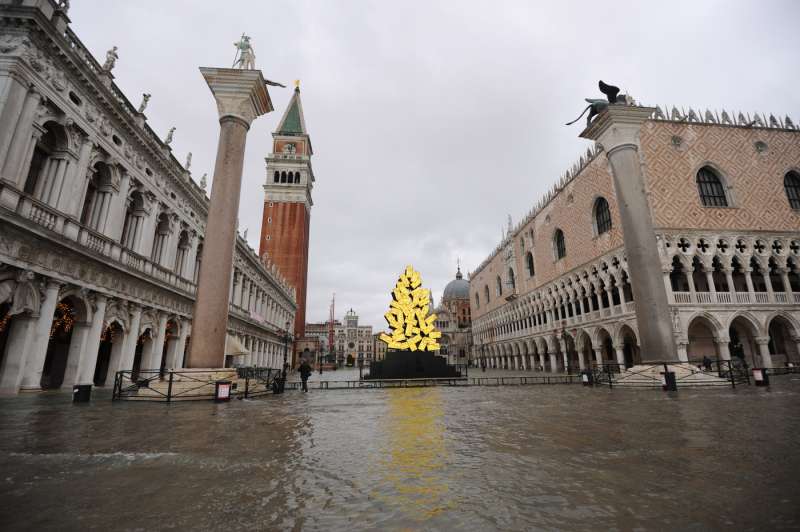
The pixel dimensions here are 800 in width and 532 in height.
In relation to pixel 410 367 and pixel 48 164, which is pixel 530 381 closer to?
pixel 410 367

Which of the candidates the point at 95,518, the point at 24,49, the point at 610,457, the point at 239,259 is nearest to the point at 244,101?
the point at 24,49

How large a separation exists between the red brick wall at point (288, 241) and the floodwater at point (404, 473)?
188 feet

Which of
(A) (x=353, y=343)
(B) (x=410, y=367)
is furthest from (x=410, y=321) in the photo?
(A) (x=353, y=343)

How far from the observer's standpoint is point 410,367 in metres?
25.4

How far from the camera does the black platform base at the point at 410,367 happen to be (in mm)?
25172

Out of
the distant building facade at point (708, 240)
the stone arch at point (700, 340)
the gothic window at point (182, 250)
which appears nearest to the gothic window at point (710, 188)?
the distant building facade at point (708, 240)

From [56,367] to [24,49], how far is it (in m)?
13.3

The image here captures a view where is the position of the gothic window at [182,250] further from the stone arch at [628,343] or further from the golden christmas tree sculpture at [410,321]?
the stone arch at [628,343]

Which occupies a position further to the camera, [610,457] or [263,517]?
[610,457]

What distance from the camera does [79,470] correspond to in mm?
4195

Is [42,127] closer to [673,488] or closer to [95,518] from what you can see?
[95,518]

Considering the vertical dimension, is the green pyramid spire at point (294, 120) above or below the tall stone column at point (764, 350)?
above

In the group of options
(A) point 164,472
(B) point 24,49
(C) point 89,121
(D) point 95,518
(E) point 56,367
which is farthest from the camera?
(E) point 56,367

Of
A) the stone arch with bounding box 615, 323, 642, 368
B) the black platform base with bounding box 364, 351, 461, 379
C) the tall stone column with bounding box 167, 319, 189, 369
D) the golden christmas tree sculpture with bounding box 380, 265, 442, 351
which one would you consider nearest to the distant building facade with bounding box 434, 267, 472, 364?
the stone arch with bounding box 615, 323, 642, 368
